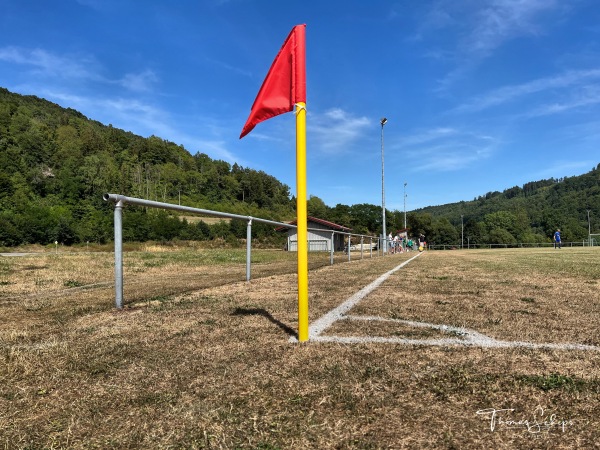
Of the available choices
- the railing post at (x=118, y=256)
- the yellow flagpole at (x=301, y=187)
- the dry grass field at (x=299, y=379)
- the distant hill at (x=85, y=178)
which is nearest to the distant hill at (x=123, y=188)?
the distant hill at (x=85, y=178)

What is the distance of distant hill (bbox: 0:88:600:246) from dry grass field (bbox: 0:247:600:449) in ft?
153

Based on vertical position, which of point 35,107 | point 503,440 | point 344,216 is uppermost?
point 35,107

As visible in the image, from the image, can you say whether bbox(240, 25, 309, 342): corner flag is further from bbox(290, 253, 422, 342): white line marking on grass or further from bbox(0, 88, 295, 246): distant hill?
bbox(0, 88, 295, 246): distant hill

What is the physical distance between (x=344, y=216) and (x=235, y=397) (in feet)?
345

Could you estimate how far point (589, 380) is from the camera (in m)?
1.89

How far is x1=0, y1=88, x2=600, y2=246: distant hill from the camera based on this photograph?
213 feet

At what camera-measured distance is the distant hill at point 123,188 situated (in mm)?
64938

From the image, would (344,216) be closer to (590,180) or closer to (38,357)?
(38,357)

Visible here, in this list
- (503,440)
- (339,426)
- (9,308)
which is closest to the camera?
(503,440)

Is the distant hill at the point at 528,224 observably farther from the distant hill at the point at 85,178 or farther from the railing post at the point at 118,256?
the railing post at the point at 118,256

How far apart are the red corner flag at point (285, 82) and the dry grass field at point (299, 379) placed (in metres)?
1.80

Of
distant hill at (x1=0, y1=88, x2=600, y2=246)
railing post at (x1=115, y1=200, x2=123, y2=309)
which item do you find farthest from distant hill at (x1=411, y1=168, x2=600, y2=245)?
railing post at (x1=115, y1=200, x2=123, y2=309)

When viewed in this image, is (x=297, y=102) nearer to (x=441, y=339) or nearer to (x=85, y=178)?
(x=441, y=339)

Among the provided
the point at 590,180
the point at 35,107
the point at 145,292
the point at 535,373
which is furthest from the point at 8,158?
the point at 590,180
